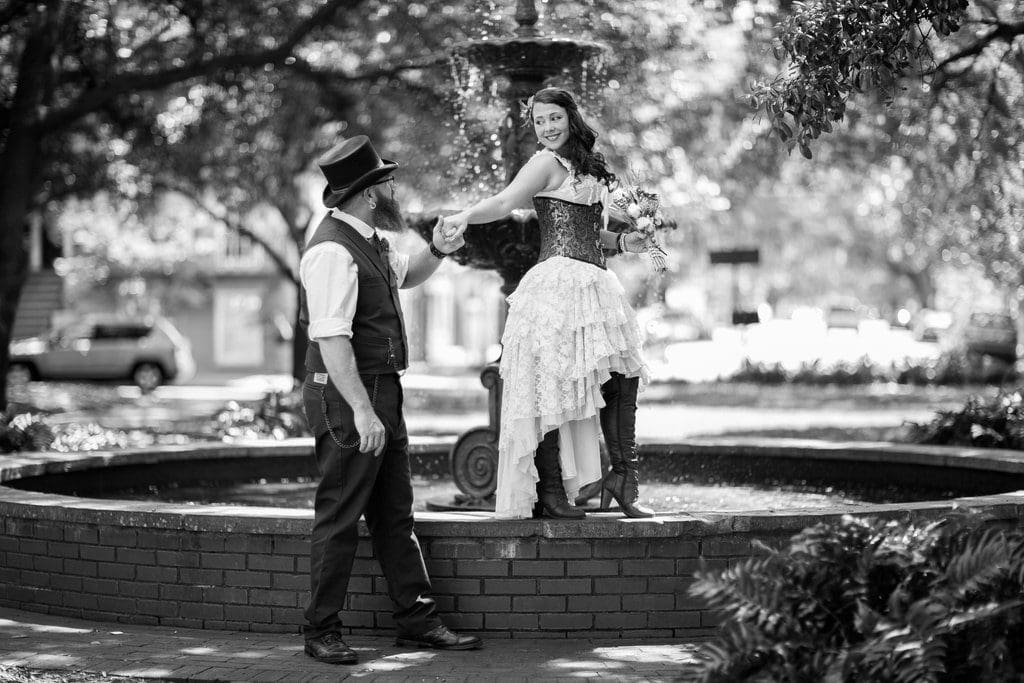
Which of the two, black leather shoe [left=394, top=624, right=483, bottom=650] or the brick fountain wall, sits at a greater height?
the brick fountain wall

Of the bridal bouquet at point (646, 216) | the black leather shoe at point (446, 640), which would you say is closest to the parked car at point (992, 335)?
the bridal bouquet at point (646, 216)

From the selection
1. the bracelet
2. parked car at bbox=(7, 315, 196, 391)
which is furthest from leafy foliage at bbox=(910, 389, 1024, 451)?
parked car at bbox=(7, 315, 196, 391)

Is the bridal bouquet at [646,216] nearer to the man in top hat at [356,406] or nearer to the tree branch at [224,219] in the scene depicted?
the man in top hat at [356,406]

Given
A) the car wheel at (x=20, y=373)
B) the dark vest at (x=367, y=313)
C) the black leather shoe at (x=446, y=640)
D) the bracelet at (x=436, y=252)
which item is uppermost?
the bracelet at (x=436, y=252)

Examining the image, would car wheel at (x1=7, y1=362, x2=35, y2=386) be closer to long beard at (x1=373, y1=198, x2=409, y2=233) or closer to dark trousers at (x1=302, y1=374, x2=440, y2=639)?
long beard at (x1=373, y1=198, x2=409, y2=233)

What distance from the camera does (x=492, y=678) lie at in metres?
5.11

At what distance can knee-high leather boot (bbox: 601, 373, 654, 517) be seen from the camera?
6.15 meters

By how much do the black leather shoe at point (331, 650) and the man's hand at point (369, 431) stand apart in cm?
78

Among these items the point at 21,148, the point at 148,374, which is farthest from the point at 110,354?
the point at 21,148

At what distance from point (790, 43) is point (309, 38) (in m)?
13.3

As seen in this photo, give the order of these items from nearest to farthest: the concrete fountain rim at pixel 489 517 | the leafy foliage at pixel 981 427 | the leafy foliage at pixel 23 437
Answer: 1. the concrete fountain rim at pixel 489 517
2. the leafy foliage at pixel 981 427
3. the leafy foliage at pixel 23 437

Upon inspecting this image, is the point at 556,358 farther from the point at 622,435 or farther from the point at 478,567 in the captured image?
the point at 478,567

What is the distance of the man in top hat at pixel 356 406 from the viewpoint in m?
5.39

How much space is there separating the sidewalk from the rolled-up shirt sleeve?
1.34 m
